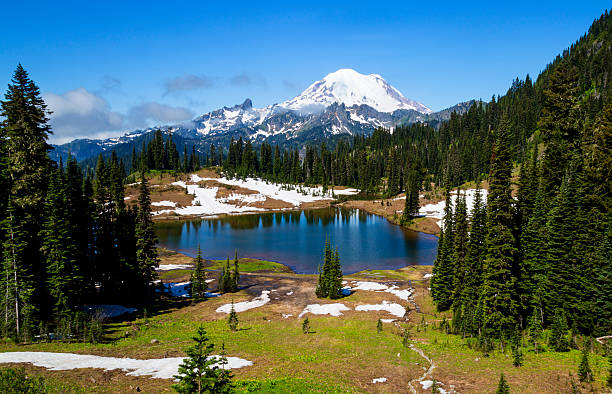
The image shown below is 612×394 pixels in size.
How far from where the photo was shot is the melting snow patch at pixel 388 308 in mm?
39531

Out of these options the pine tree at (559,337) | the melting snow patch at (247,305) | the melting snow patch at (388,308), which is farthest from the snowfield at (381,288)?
the pine tree at (559,337)

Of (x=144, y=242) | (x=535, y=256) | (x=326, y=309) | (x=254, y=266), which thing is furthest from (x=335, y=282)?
(x=254, y=266)

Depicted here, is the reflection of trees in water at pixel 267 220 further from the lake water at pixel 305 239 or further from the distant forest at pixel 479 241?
the distant forest at pixel 479 241

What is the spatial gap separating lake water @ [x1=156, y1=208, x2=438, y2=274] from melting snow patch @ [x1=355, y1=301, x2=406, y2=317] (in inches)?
957

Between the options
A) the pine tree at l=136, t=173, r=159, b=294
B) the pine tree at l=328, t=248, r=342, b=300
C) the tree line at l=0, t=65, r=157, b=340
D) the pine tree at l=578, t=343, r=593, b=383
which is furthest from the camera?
the pine tree at l=328, t=248, r=342, b=300

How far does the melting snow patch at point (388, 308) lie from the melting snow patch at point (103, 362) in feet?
71.6

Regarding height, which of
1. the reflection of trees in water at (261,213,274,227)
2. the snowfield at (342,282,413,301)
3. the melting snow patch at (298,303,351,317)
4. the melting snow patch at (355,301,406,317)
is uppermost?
the reflection of trees in water at (261,213,274,227)

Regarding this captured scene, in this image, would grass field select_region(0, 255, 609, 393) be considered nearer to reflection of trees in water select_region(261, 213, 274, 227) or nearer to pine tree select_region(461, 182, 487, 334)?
pine tree select_region(461, 182, 487, 334)

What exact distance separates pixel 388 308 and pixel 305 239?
5434 centimetres

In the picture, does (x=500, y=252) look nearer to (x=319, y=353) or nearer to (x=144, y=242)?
(x=319, y=353)

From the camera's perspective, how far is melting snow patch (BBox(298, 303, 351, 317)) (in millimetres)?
39925

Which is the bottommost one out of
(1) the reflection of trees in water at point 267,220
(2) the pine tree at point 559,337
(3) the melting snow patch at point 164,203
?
(2) the pine tree at point 559,337

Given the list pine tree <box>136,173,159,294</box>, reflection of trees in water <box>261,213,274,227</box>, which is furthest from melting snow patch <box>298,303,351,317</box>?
reflection of trees in water <box>261,213,274,227</box>

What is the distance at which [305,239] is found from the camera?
9444cm
